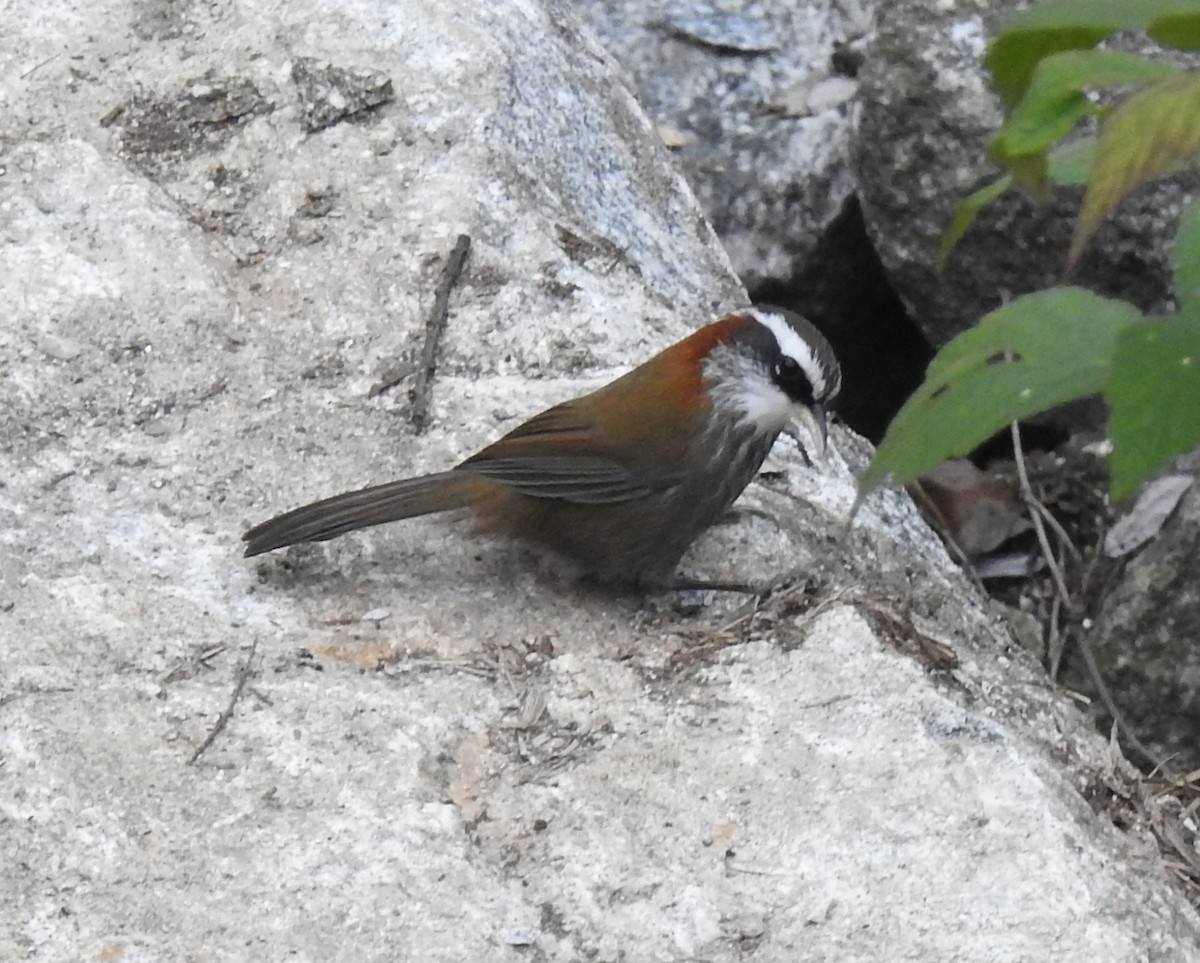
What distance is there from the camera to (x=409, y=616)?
3561 mm

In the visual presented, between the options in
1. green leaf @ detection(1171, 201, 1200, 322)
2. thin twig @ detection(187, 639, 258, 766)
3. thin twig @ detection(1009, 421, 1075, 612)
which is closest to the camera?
green leaf @ detection(1171, 201, 1200, 322)

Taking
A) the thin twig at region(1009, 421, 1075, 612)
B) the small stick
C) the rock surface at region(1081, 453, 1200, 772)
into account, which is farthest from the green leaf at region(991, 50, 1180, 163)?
the thin twig at region(1009, 421, 1075, 612)

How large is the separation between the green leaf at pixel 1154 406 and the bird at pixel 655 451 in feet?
8.15

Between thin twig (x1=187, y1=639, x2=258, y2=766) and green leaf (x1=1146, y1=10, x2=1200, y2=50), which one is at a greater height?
green leaf (x1=1146, y1=10, x2=1200, y2=50)

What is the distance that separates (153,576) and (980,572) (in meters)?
3.61

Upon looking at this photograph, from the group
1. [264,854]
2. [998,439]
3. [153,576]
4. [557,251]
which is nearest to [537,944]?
[264,854]

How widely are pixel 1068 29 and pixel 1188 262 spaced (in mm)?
266

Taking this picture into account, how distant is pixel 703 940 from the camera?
271 cm

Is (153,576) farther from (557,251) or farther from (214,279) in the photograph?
(557,251)

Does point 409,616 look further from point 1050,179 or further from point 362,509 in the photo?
point 1050,179

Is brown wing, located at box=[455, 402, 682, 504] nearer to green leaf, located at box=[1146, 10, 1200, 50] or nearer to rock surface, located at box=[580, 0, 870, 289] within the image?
green leaf, located at box=[1146, 10, 1200, 50]

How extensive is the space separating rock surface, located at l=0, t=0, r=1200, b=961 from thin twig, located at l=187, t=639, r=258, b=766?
1 centimetres

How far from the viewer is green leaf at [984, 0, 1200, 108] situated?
149cm

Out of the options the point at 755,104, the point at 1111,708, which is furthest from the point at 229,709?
the point at 755,104
